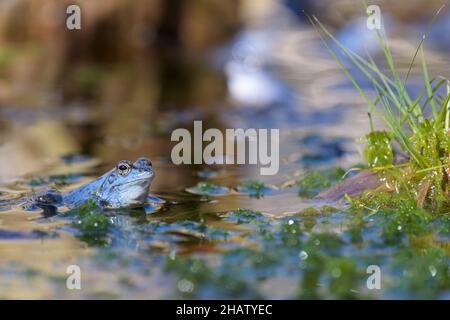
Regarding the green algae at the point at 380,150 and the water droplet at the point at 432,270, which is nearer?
the water droplet at the point at 432,270

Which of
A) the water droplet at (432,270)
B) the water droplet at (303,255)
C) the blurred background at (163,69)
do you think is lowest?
the water droplet at (432,270)

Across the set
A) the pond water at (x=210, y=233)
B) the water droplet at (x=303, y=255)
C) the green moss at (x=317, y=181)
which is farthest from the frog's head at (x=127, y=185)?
the water droplet at (x=303, y=255)

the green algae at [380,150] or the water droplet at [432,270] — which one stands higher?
the green algae at [380,150]

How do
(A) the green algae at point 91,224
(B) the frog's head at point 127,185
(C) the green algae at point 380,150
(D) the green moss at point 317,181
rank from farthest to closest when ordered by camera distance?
(D) the green moss at point 317,181 → (B) the frog's head at point 127,185 → (C) the green algae at point 380,150 → (A) the green algae at point 91,224

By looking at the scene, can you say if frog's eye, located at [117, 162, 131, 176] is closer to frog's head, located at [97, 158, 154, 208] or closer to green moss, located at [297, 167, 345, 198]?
frog's head, located at [97, 158, 154, 208]

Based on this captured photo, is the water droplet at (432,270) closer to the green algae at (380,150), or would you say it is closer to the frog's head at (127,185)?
the green algae at (380,150)

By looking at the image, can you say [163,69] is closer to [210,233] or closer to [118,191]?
[118,191]

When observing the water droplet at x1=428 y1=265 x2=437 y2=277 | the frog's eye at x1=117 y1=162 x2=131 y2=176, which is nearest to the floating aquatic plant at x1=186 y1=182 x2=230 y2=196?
Result: the frog's eye at x1=117 y1=162 x2=131 y2=176
